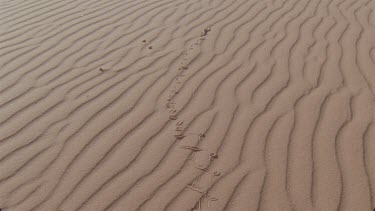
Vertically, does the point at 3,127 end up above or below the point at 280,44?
above

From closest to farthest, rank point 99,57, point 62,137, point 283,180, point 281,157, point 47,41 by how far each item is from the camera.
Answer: point 283,180
point 281,157
point 62,137
point 99,57
point 47,41

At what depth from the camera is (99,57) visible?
3938 millimetres

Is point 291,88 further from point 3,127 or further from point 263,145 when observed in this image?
point 3,127

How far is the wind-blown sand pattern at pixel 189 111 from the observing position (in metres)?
2.47

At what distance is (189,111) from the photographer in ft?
10.3

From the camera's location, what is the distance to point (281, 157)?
8.81ft

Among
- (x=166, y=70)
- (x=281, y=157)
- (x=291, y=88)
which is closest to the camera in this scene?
(x=281, y=157)

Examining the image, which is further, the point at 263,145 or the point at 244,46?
the point at 244,46

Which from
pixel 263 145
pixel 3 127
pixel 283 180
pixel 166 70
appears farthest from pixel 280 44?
pixel 3 127

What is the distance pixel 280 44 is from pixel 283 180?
194 cm

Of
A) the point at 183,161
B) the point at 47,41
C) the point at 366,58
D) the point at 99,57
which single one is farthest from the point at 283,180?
the point at 47,41

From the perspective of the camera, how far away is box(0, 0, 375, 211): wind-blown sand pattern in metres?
2.47

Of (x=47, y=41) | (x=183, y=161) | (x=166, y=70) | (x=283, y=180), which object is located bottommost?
(x=283, y=180)

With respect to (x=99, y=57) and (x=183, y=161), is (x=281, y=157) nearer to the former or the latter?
(x=183, y=161)
